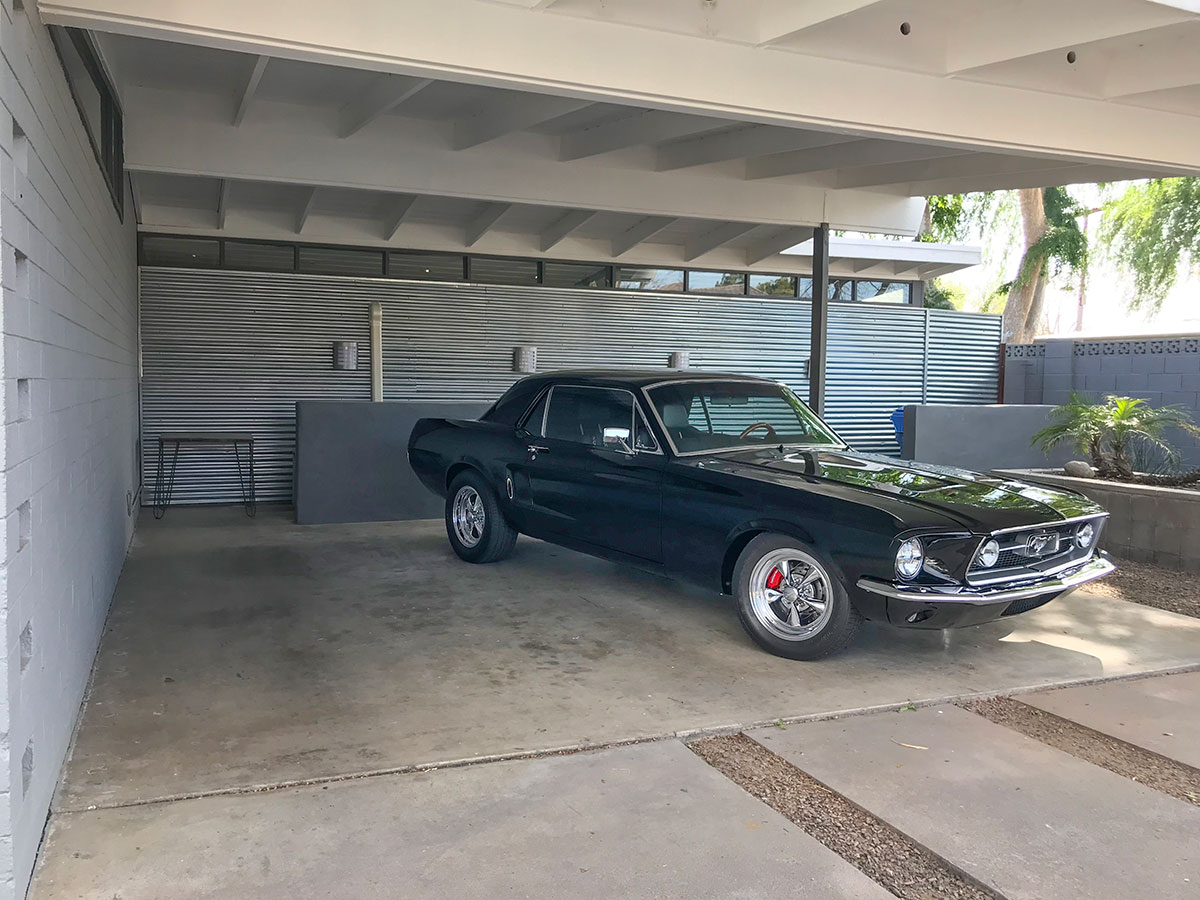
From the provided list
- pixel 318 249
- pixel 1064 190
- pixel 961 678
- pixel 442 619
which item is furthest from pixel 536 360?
pixel 1064 190

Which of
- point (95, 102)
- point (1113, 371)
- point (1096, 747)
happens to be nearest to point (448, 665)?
point (1096, 747)

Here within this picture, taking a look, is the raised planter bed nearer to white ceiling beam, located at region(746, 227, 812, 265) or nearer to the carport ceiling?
the carport ceiling

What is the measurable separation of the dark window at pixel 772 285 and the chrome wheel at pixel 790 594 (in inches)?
353

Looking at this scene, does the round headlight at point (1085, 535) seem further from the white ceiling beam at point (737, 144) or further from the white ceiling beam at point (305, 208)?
the white ceiling beam at point (305, 208)

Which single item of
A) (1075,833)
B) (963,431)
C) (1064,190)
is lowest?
(1075,833)

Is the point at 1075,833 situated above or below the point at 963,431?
below

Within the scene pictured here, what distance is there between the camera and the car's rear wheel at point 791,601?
17.0ft

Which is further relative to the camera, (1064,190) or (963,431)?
(1064,190)

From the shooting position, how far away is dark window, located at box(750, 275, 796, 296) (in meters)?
13.9

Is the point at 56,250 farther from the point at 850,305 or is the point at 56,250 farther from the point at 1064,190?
the point at 1064,190

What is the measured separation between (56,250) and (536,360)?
28.1 feet

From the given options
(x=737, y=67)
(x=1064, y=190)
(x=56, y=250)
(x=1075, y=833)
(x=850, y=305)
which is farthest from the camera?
(x=1064, y=190)

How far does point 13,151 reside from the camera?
290 cm

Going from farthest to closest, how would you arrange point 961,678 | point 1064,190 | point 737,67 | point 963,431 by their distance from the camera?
point 1064,190
point 963,431
point 737,67
point 961,678
